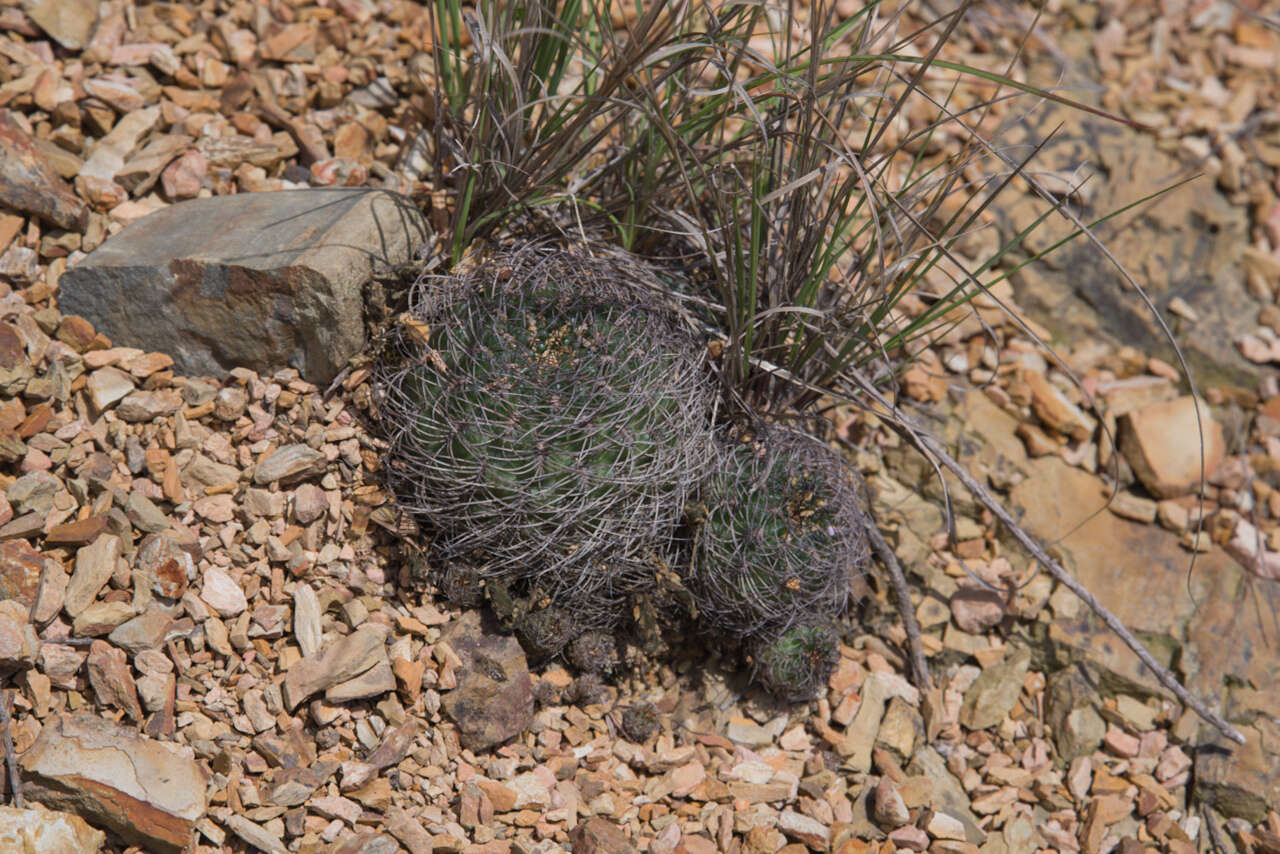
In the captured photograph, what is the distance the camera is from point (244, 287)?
247cm

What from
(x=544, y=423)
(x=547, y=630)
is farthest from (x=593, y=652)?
(x=544, y=423)

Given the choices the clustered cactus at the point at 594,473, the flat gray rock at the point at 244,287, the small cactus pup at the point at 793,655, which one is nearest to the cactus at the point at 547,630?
the clustered cactus at the point at 594,473

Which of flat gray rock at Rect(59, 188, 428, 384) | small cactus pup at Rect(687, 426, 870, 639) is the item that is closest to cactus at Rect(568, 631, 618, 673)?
small cactus pup at Rect(687, 426, 870, 639)

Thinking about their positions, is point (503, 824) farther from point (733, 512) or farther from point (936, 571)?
point (936, 571)

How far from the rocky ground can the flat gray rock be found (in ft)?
0.04

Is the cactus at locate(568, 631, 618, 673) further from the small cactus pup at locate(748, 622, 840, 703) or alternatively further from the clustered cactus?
the small cactus pup at locate(748, 622, 840, 703)

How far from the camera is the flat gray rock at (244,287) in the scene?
246 centimetres

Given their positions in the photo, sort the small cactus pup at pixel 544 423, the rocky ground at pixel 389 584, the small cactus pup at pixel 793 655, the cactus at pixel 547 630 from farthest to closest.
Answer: the small cactus pup at pixel 793 655, the cactus at pixel 547 630, the small cactus pup at pixel 544 423, the rocky ground at pixel 389 584

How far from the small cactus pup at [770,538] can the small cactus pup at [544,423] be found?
105 mm

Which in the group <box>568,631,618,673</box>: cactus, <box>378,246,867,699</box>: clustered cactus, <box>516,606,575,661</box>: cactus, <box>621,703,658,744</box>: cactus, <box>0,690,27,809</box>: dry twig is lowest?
<box>621,703,658,744</box>: cactus

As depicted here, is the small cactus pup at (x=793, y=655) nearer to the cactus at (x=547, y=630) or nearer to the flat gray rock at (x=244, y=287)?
the cactus at (x=547, y=630)

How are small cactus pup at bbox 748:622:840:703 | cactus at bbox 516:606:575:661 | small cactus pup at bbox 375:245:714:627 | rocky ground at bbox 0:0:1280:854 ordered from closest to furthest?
rocky ground at bbox 0:0:1280:854 < small cactus pup at bbox 375:245:714:627 < cactus at bbox 516:606:575:661 < small cactus pup at bbox 748:622:840:703

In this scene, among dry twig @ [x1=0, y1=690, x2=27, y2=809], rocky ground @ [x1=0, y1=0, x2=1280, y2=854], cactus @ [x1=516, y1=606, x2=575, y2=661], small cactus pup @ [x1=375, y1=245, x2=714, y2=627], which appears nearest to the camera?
dry twig @ [x1=0, y1=690, x2=27, y2=809]

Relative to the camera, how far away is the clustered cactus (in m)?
2.33
